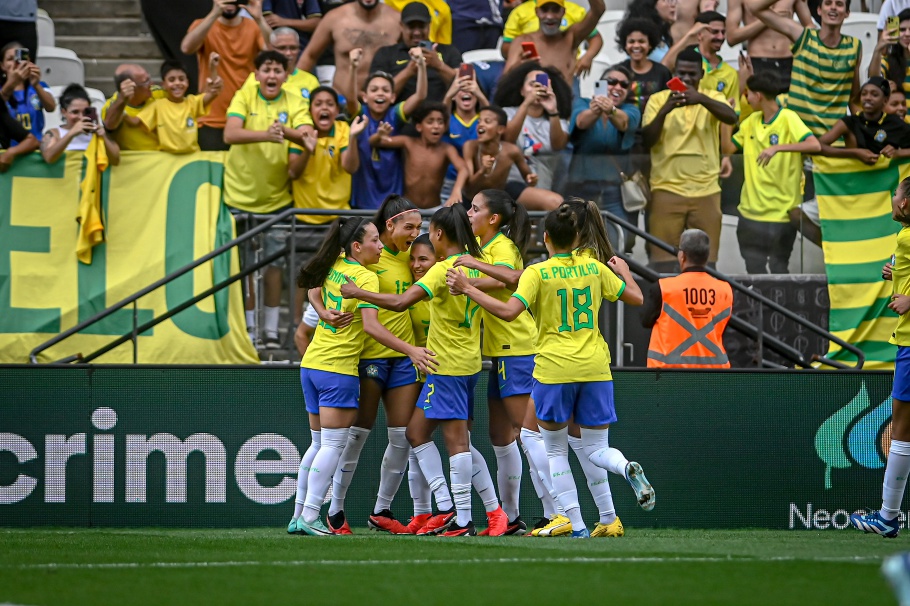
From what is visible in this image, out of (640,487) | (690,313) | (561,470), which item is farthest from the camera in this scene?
(690,313)

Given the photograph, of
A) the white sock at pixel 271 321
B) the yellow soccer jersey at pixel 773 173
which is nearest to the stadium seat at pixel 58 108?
the white sock at pixel 271 321

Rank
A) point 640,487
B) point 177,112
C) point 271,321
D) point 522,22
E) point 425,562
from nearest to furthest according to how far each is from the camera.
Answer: point 425,562
point 640,487
point 271,321
point 177,112
point 522,22

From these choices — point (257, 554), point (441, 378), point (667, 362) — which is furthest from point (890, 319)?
point (257, 554)

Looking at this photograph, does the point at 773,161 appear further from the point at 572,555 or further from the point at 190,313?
the point at 572,555

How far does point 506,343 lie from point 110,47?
31.4 feet

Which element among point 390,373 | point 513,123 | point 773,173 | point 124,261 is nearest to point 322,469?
point 390,373

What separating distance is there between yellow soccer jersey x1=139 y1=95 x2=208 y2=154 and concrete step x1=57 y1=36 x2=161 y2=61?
3.98 m

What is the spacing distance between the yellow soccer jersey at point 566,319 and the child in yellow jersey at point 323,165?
4421mm

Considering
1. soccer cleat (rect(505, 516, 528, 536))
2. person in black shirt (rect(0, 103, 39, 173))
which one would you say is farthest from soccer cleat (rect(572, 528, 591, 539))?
person in black shirt (rect(0, 103, 39, 173))

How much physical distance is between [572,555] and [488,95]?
7547mm

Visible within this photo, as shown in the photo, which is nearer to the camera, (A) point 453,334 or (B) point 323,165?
(A) point 453,334

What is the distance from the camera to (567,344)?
822 centimetres

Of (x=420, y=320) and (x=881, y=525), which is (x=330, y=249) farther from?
(x=881, y=525)

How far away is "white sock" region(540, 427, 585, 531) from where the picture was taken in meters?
8.31
